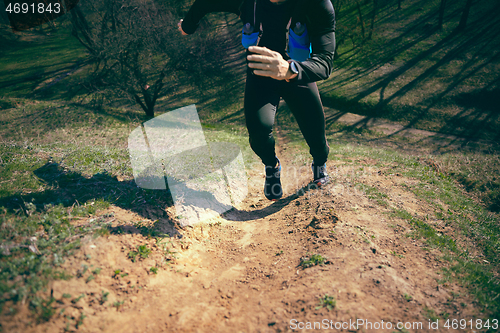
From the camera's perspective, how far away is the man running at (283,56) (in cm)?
306

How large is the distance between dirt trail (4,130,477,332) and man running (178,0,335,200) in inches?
54.8

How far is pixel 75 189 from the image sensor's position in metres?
4.16

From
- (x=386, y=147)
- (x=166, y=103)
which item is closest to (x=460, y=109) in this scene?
(x=386, y=147)

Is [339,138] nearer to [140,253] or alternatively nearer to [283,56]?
[283,56]

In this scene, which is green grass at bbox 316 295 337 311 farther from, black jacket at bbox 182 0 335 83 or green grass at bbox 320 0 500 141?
green grass at bbox 320 0 500 141

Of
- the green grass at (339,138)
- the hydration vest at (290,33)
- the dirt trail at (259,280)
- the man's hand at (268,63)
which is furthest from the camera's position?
the hydration vest at (290,33)

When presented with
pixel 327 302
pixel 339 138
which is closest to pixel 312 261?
pixel 327 302

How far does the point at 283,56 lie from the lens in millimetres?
3771

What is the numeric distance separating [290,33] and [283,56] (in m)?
0.34

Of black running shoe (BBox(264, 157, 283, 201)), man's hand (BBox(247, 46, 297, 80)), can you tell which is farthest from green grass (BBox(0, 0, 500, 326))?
man's hand (BBox(247, 46, 297, 80))

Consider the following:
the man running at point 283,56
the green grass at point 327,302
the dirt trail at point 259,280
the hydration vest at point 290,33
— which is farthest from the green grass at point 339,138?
the hydration vest at point 290,33

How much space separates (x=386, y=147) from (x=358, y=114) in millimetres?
4958

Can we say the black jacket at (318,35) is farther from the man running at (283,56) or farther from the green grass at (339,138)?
the green grass at (339,138)

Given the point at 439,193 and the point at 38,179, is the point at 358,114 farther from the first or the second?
the point at 38,179
